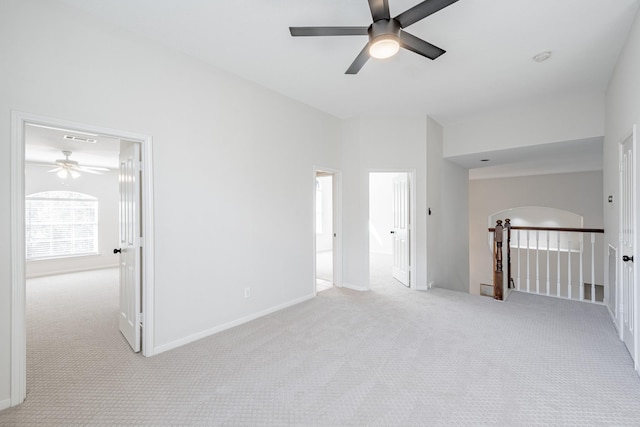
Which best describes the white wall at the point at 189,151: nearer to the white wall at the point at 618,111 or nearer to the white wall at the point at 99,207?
the white wall at the point at 618,111

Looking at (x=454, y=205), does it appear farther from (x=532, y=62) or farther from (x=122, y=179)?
(x=122, y=179)

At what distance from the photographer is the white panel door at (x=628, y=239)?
2.39 meters

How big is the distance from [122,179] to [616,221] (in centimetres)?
527

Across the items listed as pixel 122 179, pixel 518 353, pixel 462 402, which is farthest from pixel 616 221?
pixel 122 179

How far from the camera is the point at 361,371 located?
234cm

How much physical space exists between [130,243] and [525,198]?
392 inches

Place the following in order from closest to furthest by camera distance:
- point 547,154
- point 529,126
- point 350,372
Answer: point 350,372, point 529,126, point 547,154

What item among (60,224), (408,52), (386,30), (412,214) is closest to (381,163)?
(412,214)

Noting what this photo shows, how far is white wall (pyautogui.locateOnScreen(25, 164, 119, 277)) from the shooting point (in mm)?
6363

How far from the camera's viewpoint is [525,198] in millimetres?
8633

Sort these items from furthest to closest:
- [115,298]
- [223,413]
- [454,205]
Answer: [454,205] → [115,298] → [223,413]

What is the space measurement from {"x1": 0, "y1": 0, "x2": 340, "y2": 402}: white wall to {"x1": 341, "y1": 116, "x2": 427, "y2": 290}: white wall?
29.6 inches

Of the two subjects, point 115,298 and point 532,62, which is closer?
point 532,62

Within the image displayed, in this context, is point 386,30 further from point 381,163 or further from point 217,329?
point 217,329
